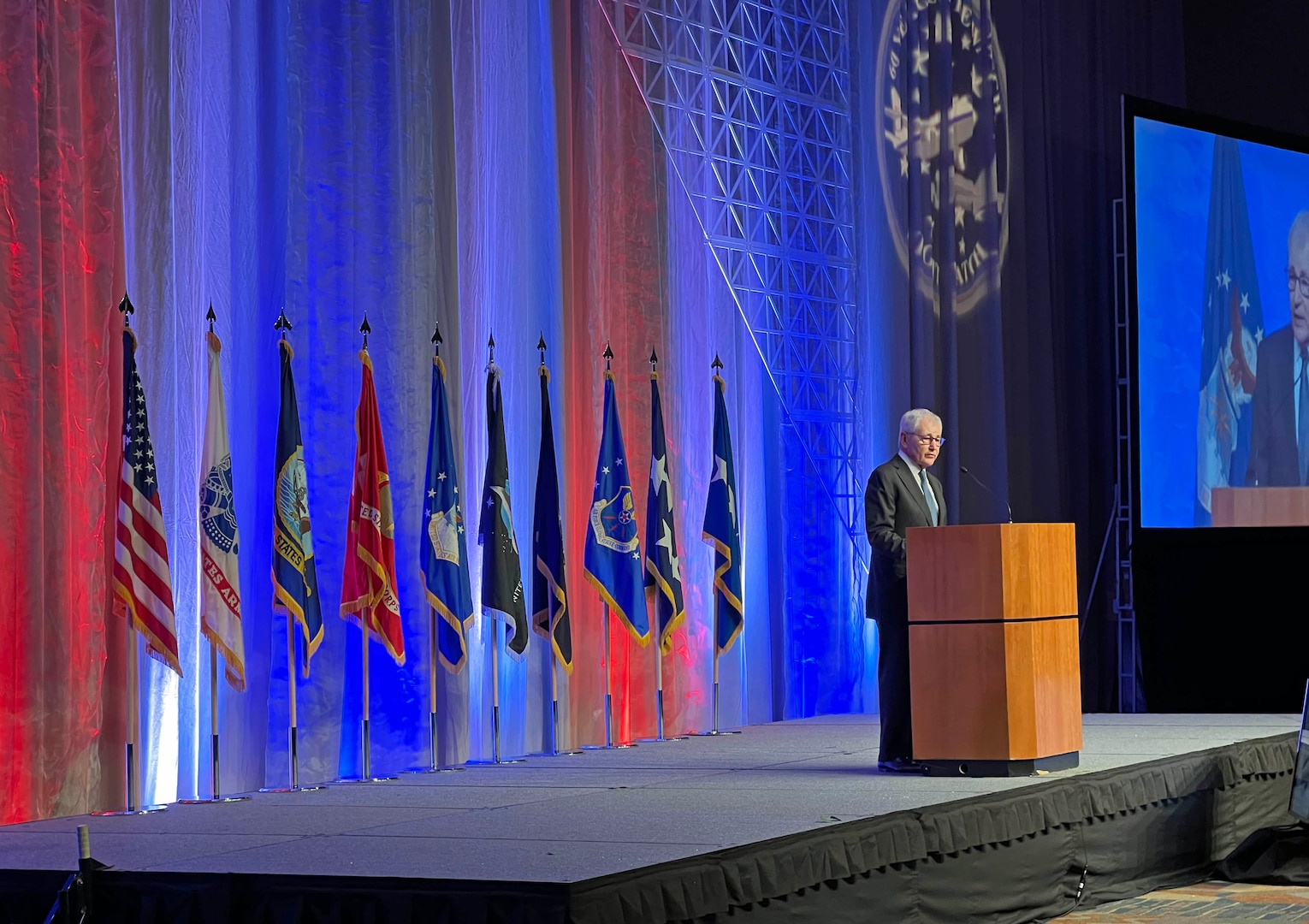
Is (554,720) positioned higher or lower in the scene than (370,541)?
lower

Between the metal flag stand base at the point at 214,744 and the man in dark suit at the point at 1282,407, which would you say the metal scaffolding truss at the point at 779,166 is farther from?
the metal flag stand base at the point at 214,744

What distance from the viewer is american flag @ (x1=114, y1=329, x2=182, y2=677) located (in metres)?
5.52

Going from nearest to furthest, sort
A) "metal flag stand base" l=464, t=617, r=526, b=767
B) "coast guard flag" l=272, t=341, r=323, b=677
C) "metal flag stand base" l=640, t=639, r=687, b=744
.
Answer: "coast guard flag" l=272, t=341, r=323, b=677
"metal flag stand base" l=464, t=617, r=526, b=767
"metal flag stand base" l=640, t=639, r=687, b=744

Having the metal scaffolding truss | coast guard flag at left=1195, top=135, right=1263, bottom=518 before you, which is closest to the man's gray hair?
the metal scaffolding truss

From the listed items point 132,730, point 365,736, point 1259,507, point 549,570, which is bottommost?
point 365,736

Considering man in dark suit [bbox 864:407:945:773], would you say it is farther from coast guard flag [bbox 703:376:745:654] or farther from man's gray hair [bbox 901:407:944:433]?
coast guard flag [bbox 703:376:745:654]

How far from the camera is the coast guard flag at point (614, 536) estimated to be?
302 inches

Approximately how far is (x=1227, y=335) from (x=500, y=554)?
584cm

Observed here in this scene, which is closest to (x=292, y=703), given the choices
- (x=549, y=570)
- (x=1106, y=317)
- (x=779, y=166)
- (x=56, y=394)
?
(x=56, y=394)

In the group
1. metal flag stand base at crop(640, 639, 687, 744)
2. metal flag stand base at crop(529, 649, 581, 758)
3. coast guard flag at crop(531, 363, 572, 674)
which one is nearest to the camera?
coast guard flag at crop(531, 363, 572, 674)

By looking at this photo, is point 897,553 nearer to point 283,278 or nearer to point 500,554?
point 500,554

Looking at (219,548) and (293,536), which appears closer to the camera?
(219,548)

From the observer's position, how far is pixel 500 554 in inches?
276

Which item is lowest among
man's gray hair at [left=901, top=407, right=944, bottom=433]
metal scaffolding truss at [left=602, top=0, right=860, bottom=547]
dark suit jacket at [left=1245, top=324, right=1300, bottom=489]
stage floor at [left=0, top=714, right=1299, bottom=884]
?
stage floor at [left=0, top=714, right=1299, bottom=884]
